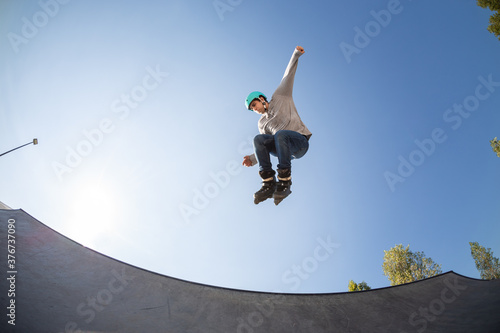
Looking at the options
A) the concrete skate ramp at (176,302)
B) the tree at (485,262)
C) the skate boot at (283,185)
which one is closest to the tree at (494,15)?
the concrete skate ramp at (176,302)

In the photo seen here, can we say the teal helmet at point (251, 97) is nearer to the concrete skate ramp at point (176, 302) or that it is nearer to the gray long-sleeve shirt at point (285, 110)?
the gray long-sleeve shirt at point (285, 110)

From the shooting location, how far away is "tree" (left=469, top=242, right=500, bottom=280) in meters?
18.0

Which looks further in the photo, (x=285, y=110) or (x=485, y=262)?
(x=485, y=262)

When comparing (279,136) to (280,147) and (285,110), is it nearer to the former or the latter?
(280,147)

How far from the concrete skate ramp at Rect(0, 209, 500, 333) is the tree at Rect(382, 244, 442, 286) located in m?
15.5

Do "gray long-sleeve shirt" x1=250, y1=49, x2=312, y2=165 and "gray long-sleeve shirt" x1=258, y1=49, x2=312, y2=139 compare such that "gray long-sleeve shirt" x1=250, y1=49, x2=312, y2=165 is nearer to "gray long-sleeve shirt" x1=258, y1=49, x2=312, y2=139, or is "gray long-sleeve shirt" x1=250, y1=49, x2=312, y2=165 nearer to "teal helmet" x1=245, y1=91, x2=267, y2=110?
"gray long-sleeve shirt" x1=258, y1=49, x2=312, y2=139

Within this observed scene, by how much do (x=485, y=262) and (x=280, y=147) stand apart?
23390mm

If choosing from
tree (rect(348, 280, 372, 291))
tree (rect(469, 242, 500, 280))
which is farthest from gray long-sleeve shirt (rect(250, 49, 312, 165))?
tree (rect(469, 242, 500, 280))

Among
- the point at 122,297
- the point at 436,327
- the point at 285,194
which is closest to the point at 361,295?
the point at 436,327

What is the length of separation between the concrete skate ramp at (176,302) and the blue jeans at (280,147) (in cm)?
257

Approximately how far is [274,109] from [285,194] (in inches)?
56.7

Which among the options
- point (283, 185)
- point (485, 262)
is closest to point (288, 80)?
point (283, 185)

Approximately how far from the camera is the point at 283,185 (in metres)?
3.82

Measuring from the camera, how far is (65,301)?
10.9 feet
